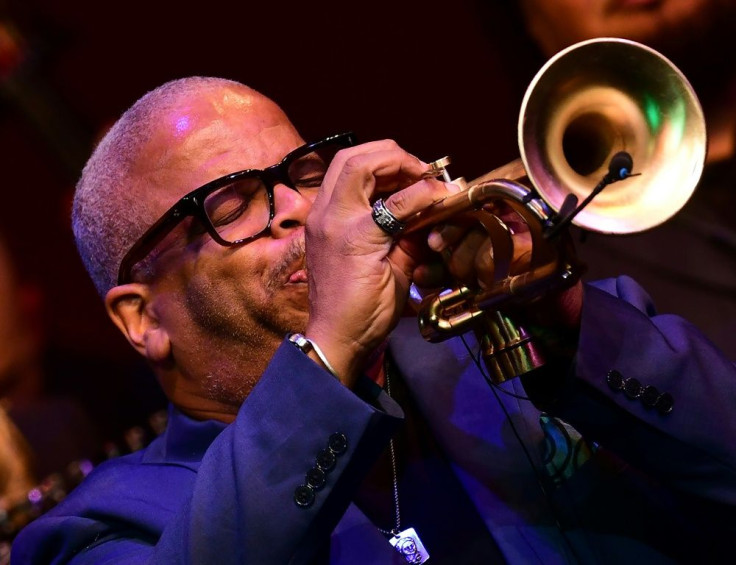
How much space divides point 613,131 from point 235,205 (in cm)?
96

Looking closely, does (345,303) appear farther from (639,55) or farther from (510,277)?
(639,55)

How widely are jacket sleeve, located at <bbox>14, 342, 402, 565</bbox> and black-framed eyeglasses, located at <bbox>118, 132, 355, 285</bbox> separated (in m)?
0.57

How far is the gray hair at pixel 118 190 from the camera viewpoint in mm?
2467

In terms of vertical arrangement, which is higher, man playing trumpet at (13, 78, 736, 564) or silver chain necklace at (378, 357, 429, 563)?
man playing trumpet at (13, 78, 736, 564)

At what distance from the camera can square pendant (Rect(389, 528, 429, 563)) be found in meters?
2.13

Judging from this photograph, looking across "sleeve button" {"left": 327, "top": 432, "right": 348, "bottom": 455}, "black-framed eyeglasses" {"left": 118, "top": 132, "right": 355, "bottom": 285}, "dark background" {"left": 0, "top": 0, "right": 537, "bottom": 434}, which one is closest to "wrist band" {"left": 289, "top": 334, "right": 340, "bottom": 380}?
"sleeve button" {"left": 327, "top": 432, "right": 348, "bottom": 455}

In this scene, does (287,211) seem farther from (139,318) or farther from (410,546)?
(410,546)

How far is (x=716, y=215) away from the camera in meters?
3.38

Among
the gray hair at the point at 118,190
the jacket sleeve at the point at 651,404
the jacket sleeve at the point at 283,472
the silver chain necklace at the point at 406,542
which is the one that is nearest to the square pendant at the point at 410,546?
the silver chain necklace at the point at 406,542

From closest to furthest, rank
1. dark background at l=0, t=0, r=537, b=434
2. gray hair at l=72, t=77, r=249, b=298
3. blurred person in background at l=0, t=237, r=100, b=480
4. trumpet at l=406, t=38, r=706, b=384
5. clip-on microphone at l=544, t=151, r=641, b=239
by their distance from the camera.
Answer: clip-on microphone at l=544, t=151, r=641, b=239 → trumpet at l=406, t=38, r=706, b=384 → gray hair at l=72, t=77, r=249, b=298 → dark background at l=0, t=0, r=537, b=434 → blurred person in background at l=0, t=237, r=100, b=480

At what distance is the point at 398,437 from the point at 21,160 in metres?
2.64

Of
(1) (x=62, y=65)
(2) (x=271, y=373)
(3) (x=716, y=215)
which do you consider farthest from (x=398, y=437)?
(1) (x=62, y=65)

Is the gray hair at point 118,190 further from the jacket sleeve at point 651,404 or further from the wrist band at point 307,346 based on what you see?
the jacket sleeve at point 651,404

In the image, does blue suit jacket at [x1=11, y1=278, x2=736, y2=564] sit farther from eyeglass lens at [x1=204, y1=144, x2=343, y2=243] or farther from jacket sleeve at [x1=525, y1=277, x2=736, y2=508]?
eyeglass lens at [x1=204, y1=144, x2=343, y2=243]
